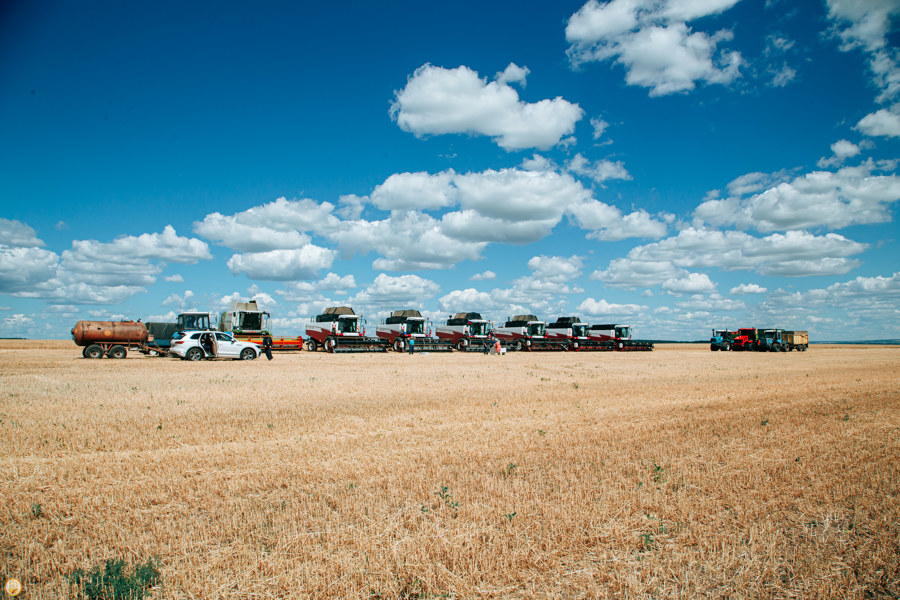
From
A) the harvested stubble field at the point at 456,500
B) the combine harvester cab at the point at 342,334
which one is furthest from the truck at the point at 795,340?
the harvested stubble field at the point at 456,500

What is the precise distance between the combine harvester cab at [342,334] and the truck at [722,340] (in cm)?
4331

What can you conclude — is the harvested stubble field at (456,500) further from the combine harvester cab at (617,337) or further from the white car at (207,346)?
the combine harvester cab at (617,337)

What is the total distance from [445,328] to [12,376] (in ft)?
122

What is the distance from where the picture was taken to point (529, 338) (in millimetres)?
53812

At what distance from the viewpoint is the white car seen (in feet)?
102

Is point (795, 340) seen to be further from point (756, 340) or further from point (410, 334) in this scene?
point (410, 334)

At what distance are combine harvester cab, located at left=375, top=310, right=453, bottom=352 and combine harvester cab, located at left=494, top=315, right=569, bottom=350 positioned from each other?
8049mm

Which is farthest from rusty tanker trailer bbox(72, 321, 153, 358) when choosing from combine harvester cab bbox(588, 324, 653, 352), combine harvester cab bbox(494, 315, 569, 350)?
combine harvester cab bbox(588, 324, 653, 352)

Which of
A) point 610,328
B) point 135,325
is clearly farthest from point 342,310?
point 610,328

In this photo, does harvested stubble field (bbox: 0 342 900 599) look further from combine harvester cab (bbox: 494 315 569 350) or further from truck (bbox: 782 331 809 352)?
truck (bbox: 782 331 809 352)

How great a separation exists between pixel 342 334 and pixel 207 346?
559 inches

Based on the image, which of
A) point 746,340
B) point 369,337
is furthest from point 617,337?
point 369,337

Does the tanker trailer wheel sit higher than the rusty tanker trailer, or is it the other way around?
the rusty tanker trailer

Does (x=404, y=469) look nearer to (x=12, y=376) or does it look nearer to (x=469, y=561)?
(x=469, y=561)
